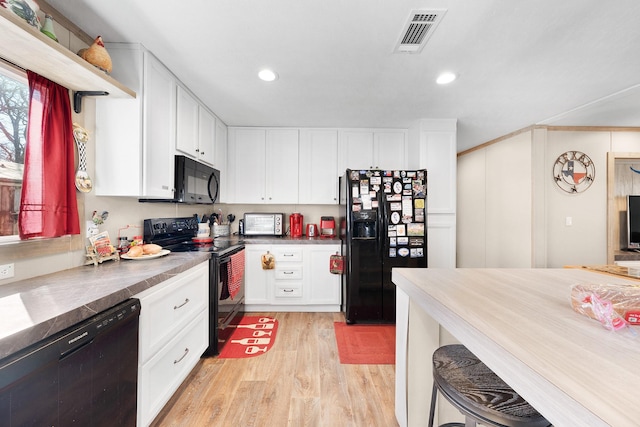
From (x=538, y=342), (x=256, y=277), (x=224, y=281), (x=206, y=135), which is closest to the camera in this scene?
(x=538, y=342)

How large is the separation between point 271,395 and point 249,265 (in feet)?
4.93

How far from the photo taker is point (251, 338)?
240cm

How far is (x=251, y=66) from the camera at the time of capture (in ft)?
6.26

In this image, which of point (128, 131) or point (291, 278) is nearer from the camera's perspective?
point (128, 131)

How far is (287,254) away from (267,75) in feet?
6.18

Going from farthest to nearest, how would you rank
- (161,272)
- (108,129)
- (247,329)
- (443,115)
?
1. (443,115)
2. (247,329)
3. (108,129)
4. (161,272)

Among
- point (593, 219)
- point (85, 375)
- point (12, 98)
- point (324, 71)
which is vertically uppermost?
point (324, 71)

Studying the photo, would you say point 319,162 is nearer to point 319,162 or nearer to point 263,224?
point 319,162

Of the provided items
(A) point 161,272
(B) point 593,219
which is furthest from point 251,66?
(B) point 593,219

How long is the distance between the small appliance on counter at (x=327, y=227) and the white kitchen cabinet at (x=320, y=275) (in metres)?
0.35

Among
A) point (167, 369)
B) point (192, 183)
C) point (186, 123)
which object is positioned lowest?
point (167, 369)

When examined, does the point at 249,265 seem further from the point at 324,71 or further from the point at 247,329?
the point at 324,71

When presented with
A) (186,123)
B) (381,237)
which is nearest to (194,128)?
(186,123)

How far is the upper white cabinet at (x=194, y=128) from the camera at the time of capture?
7.07 ft
